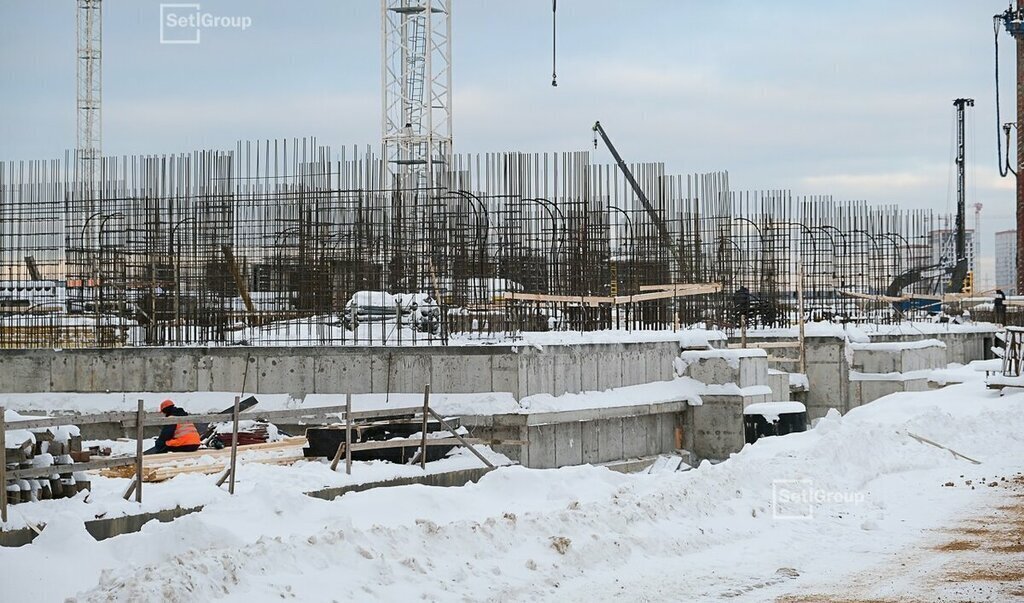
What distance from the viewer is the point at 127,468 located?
530 inches

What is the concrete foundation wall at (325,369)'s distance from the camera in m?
15.9

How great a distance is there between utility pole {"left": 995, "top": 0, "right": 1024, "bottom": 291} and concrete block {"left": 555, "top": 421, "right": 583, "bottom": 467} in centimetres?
4283

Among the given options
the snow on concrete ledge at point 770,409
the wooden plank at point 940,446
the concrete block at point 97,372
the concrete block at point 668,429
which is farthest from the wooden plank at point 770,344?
the concrete block at point 97,372

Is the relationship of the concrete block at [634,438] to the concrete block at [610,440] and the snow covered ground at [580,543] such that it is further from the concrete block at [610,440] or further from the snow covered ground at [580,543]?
the snow covered ground at [580,543]

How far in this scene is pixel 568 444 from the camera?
647 inches

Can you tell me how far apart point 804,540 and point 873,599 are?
224 centimetres

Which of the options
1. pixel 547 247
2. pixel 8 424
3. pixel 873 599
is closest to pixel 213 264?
pixel 547 247

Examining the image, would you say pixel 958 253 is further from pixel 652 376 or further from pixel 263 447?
pixel 263 447

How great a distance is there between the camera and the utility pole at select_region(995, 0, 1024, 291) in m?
51.5

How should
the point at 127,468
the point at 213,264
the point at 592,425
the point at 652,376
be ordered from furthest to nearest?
the point at 213,264, the point at 652,376, the point at 592,425, the point at 127,468

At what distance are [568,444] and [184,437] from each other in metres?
5.66

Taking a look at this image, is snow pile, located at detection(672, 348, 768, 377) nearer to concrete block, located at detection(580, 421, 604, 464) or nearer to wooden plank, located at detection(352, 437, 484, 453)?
concrete block, located at detection(580, 421, 604, 464)

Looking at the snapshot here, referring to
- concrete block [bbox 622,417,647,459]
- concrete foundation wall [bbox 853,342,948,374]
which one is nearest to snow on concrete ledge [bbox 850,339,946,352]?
concrete foundation wall [bbox 853,342,948,374]

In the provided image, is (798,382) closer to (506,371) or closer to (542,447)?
(542,447)
